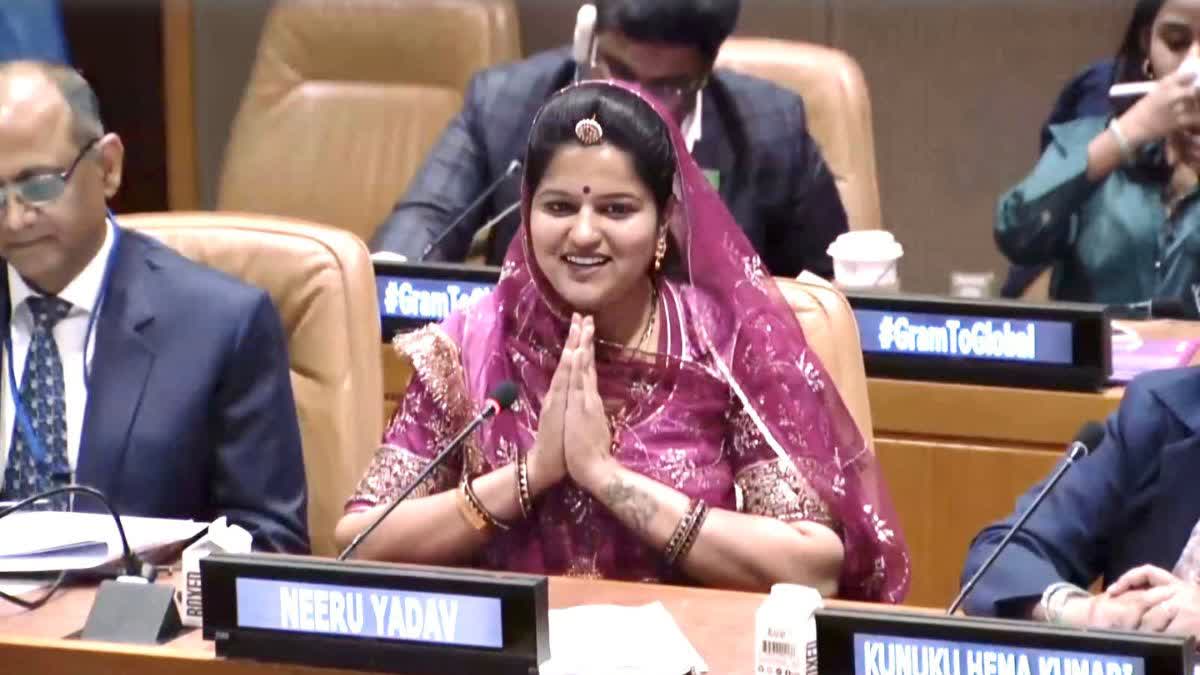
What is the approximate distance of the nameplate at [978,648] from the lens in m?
1.89

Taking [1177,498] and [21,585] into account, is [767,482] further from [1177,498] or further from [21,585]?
[21,585]

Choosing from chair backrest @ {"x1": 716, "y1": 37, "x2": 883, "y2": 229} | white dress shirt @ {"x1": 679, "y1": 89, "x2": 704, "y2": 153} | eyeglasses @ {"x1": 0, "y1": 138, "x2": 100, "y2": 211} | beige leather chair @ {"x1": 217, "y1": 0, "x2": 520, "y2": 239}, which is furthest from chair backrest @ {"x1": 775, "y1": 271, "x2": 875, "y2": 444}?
beige leather chair @ {"x1": 217, "y1": 0, "x2": 520, "y2": 239}

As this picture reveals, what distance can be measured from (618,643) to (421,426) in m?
0.63

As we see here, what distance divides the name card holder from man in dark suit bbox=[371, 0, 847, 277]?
67.0 inches

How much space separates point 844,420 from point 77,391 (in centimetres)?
93

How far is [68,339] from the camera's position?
111 inches

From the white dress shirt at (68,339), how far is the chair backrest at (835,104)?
163 centimetres

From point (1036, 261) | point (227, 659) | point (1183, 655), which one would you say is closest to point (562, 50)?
point (1036, 261)

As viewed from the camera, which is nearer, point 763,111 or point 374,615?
point 374,615

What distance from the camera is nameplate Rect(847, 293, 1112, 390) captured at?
317cm

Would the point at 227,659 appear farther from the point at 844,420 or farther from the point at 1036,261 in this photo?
the point at 1036,261

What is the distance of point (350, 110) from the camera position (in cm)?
491

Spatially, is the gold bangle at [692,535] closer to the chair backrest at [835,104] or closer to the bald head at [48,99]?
the bald head at [48,99]

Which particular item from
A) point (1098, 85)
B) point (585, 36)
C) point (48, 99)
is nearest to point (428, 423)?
point (48, 99)
